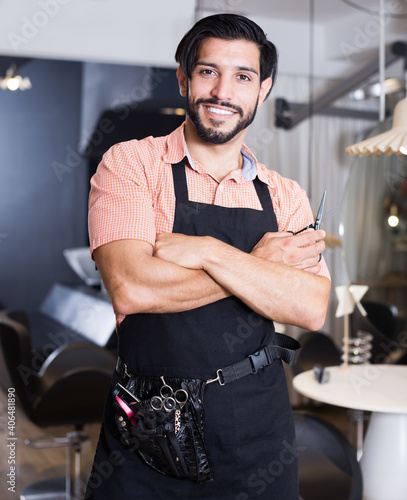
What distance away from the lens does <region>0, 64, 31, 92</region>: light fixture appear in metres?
4.99

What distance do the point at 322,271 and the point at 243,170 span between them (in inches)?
13.9

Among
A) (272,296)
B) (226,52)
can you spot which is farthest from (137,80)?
(272,296)

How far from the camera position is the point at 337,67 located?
5543mm

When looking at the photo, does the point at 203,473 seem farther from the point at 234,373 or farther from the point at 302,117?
the point at 302,117

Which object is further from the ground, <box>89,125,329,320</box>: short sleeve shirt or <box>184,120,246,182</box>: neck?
<box>184,120,246,182</box>: neck

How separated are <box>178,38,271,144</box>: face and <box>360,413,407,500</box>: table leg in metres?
1.82

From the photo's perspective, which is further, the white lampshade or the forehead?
the white lampshade

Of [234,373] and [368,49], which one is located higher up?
[368,49]

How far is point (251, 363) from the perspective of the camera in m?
1.67

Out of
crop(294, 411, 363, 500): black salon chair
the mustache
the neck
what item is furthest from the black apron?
crop(294, 411, 363, 500): black salon chair

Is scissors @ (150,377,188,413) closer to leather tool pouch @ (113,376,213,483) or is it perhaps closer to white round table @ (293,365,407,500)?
leather tool pouch @ (113,376,213,483)

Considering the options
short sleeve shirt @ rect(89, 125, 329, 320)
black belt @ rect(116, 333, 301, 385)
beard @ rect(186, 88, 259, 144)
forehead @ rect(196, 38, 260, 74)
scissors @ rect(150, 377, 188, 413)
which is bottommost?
scissors @ rect(150, 377, 188, 413)

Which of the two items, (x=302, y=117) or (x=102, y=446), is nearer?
(x=102, y=446)

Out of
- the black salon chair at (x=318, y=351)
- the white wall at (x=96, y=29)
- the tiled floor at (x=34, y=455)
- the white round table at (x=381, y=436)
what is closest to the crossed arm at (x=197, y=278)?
the white round table at (x=381, y=436)
